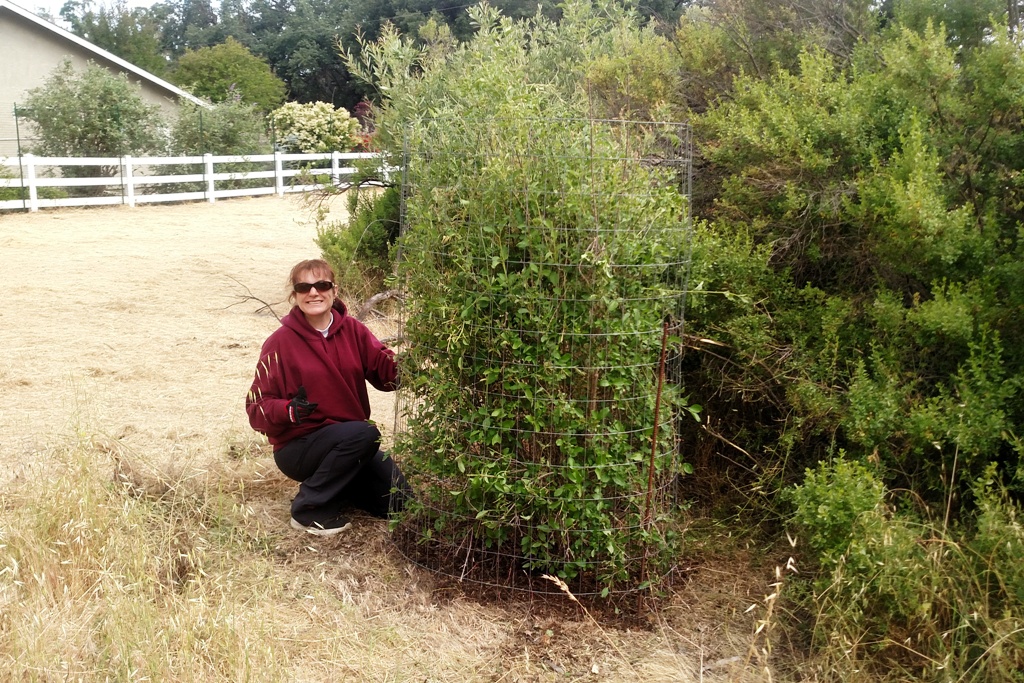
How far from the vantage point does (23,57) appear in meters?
24.7

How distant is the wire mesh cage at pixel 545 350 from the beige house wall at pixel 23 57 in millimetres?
23077

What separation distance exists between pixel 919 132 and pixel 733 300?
1135 mm

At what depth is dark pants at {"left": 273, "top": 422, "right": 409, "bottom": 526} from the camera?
14.8ft

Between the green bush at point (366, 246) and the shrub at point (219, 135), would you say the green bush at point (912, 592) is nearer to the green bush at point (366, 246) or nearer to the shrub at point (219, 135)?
the green bush at point (366, 246)

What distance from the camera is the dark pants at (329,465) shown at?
4.50 metres

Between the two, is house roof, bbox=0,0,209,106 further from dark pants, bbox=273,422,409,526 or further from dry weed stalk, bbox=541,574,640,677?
dry weed stalk, bbox=541,574,640,677

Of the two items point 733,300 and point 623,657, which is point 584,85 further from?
point 623,657

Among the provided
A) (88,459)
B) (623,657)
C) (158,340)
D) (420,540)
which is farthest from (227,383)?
(623,657)

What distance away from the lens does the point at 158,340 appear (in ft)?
27.5

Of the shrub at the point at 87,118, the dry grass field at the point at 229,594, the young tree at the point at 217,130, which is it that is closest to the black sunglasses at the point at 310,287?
the dry grass field at the point at 229,594

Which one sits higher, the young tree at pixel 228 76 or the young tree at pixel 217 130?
the young tree at pixel 228 76

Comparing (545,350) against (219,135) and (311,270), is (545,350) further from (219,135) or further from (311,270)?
(219,135)

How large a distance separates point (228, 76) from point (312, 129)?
970 cm

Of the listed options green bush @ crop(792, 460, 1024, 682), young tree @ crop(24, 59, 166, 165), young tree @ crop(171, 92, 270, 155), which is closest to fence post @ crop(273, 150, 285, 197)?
young tree @ crop(171, 92, 270, 155)
